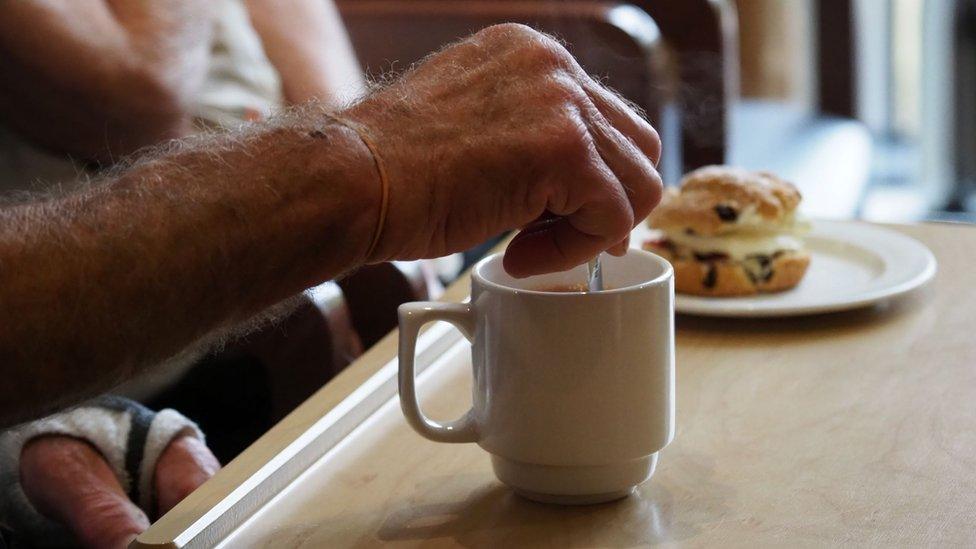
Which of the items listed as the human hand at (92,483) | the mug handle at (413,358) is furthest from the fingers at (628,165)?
the human hand at (92,483)

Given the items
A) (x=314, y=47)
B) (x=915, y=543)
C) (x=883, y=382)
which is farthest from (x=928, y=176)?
(x=915, y=543)

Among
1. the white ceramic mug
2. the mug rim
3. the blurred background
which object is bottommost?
the blurred background

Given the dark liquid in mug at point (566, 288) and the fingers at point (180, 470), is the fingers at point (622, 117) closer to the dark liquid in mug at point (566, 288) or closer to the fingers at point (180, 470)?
the dark liquid in mug at point (566, 288)

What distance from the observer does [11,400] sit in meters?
0.64

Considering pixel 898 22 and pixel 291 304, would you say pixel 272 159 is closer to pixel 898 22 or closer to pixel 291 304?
pixel 291 304

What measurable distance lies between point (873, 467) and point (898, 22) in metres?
3.19

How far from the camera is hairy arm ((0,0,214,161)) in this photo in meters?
1.26

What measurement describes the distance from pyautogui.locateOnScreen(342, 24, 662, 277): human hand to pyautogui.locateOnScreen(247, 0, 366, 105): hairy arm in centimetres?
101

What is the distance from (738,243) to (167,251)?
611 mm

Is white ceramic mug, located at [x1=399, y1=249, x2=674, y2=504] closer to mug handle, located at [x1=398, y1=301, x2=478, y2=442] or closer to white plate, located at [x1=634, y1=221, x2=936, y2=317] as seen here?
mug handle, located at [x1=398, y1=301, x2=478, y2=442]

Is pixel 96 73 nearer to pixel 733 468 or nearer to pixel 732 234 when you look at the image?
pixel 732 234

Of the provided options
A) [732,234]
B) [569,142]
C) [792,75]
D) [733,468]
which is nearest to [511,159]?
[569,142]

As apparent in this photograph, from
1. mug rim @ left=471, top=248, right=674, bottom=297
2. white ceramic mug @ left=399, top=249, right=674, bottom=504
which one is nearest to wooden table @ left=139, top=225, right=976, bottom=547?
white ceramic mug @ left=399, top=249, right=674, bottom=504

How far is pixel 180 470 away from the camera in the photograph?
886 mm
